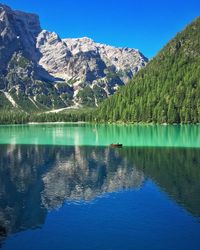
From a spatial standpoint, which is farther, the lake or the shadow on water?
the shadow on water

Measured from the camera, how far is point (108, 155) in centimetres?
11556

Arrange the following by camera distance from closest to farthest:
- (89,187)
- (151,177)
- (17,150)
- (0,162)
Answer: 1. (89,187)
2. (151,177)
3. (0,162)
4. (17,150)

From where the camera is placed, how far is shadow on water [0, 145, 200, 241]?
59.0 metres

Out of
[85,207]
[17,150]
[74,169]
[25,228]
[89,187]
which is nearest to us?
[25,228]

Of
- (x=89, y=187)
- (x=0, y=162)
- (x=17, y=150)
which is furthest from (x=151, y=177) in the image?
(x=17, y=150)

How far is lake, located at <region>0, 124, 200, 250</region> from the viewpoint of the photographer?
45500mm

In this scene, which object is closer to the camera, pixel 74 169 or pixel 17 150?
pixel 74 169

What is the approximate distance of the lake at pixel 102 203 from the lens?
4550 centimetres

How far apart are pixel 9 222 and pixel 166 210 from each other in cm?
2159

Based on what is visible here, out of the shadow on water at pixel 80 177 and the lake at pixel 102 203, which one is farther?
the shadow on water at pixel 80 177

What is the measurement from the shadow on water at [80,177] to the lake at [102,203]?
128 millimetres

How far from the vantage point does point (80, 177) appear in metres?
82.4

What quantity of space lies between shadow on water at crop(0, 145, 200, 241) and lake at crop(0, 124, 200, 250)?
0.42 feet

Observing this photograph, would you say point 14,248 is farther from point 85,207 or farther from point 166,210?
point 166,210
